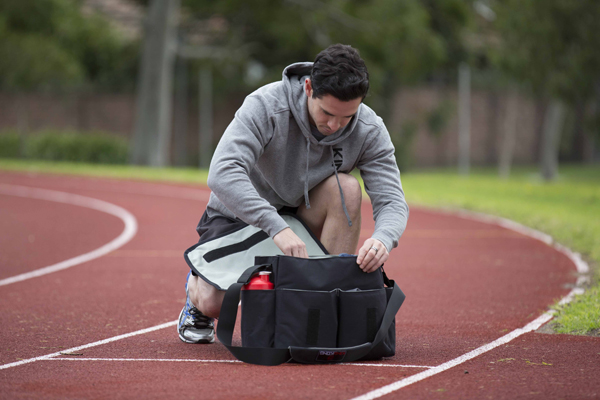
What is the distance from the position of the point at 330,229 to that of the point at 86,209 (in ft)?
29.3

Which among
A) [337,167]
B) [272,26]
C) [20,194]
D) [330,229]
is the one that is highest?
[272,26]

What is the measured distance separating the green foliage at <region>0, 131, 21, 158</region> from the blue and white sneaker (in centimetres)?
2348

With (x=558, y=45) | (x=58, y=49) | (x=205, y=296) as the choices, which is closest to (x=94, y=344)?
(x=205, y=296)

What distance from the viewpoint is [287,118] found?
4.04 m

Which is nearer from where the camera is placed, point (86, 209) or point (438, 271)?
point (438, 271)

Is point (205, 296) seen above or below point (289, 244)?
below

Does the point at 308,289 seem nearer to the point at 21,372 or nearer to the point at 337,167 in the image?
the point at 337,167

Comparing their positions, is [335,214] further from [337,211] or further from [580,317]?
[580,317]

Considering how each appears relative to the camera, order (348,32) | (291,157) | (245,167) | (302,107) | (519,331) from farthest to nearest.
→ (348,32), (519,331), (291,157), (302,107), (245,167)

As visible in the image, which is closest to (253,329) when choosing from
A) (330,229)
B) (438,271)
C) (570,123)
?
(330,229)

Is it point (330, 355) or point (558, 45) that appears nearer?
point (330, 355)

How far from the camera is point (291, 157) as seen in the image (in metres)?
4.16

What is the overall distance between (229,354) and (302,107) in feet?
4.44

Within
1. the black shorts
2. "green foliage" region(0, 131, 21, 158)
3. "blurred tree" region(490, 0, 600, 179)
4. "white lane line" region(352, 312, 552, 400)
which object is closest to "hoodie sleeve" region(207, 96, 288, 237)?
the black shorts
